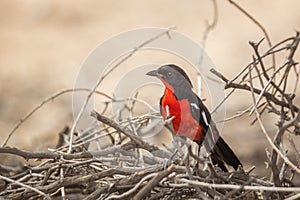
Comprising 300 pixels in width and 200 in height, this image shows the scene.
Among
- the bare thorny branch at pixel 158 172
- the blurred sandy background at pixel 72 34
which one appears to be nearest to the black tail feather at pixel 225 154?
the bare thorny branch at pixel 158 172

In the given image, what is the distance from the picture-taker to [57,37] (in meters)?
9.42

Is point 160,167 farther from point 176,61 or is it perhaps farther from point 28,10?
point 28,10

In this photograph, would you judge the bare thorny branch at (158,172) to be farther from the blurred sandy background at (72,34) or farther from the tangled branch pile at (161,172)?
the blurred sandy background at (72,34)

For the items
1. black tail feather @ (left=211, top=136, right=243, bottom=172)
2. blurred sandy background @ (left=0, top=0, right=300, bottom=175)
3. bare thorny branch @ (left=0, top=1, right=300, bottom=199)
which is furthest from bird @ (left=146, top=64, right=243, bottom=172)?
blurred sandy background @ (left=0, top=0, right=300, bottom=175)

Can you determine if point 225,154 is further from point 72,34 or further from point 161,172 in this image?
point 72,34

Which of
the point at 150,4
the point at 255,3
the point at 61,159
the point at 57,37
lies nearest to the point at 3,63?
the point at 57,37

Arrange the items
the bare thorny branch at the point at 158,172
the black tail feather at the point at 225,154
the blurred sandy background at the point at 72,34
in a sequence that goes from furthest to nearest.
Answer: the blurred sandy background at the point at 72,34
the black tail feather at the point at 225,154
the bare thorny branch at the point at 158,172

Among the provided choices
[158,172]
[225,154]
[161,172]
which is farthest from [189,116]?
[161,172]

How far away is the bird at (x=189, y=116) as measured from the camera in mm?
2986

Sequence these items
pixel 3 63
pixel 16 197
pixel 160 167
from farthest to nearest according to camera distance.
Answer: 1. pixel 3 63
2. pixel 16 197
3. pixel 160 167

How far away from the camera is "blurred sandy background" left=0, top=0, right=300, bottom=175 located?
7.79 metres

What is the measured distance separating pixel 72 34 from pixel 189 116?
6595 millimetres

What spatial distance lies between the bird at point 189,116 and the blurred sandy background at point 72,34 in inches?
150

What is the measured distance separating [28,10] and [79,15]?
0.68m
